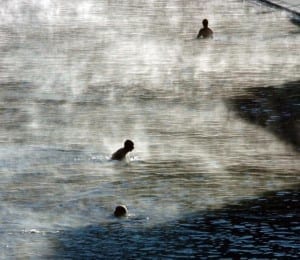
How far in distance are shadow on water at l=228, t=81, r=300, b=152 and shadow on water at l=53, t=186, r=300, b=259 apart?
4.86m

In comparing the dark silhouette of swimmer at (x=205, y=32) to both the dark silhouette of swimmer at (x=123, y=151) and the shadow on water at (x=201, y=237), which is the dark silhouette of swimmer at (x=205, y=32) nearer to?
the dark silhouette of swimmer at (x=123, y=151)

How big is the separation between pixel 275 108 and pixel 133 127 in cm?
380

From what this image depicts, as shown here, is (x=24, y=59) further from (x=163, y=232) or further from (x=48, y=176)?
(x=163, y=232)

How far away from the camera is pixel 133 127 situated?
92.3 feet

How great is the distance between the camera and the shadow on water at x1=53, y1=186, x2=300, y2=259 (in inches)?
774

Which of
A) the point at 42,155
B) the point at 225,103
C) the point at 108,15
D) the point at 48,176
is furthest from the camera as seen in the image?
the point at 108,15

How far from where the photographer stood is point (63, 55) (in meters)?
37.4

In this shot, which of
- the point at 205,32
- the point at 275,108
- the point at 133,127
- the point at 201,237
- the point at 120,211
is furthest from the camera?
the point at 205,32

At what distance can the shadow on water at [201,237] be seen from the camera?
19.7 meters

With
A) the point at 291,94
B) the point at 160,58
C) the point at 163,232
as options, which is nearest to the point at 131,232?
the point at 163,232

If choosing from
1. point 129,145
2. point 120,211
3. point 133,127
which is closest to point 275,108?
point 133,127

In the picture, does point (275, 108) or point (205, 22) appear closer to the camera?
point (275, 108)

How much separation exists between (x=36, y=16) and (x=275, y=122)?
18.7m

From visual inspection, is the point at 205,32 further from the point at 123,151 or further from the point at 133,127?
the point at 123,151
